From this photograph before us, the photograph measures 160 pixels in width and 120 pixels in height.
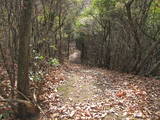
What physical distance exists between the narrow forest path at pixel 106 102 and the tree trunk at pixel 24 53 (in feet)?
2.95

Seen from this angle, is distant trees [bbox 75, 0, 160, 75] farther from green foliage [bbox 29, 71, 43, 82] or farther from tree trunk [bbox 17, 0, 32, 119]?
tree trunk [bbox 17, 0, 32, 119]

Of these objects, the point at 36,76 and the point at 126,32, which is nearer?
the point at 36,76

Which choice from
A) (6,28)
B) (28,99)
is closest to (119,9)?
(6,28)

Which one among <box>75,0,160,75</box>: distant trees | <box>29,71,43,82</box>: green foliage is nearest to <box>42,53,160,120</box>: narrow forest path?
<box>29,71,43,82</box>: green foliage

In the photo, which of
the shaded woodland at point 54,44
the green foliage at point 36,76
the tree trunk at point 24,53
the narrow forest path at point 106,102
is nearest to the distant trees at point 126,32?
the shaded woodland at point 54,44

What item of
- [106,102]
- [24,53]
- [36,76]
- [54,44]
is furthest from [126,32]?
[24,53]

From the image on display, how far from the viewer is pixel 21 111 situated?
13.9ft

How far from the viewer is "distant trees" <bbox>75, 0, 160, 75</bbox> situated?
976 cm

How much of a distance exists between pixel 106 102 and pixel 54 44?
785cm

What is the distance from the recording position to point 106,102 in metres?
5.19

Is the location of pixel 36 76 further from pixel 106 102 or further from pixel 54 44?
pixel 54 44

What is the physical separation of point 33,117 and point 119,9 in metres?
8.59

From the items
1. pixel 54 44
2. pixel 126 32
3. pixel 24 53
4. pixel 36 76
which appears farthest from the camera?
pixel 126 32

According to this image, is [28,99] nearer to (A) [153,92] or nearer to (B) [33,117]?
(B) [33,117]
